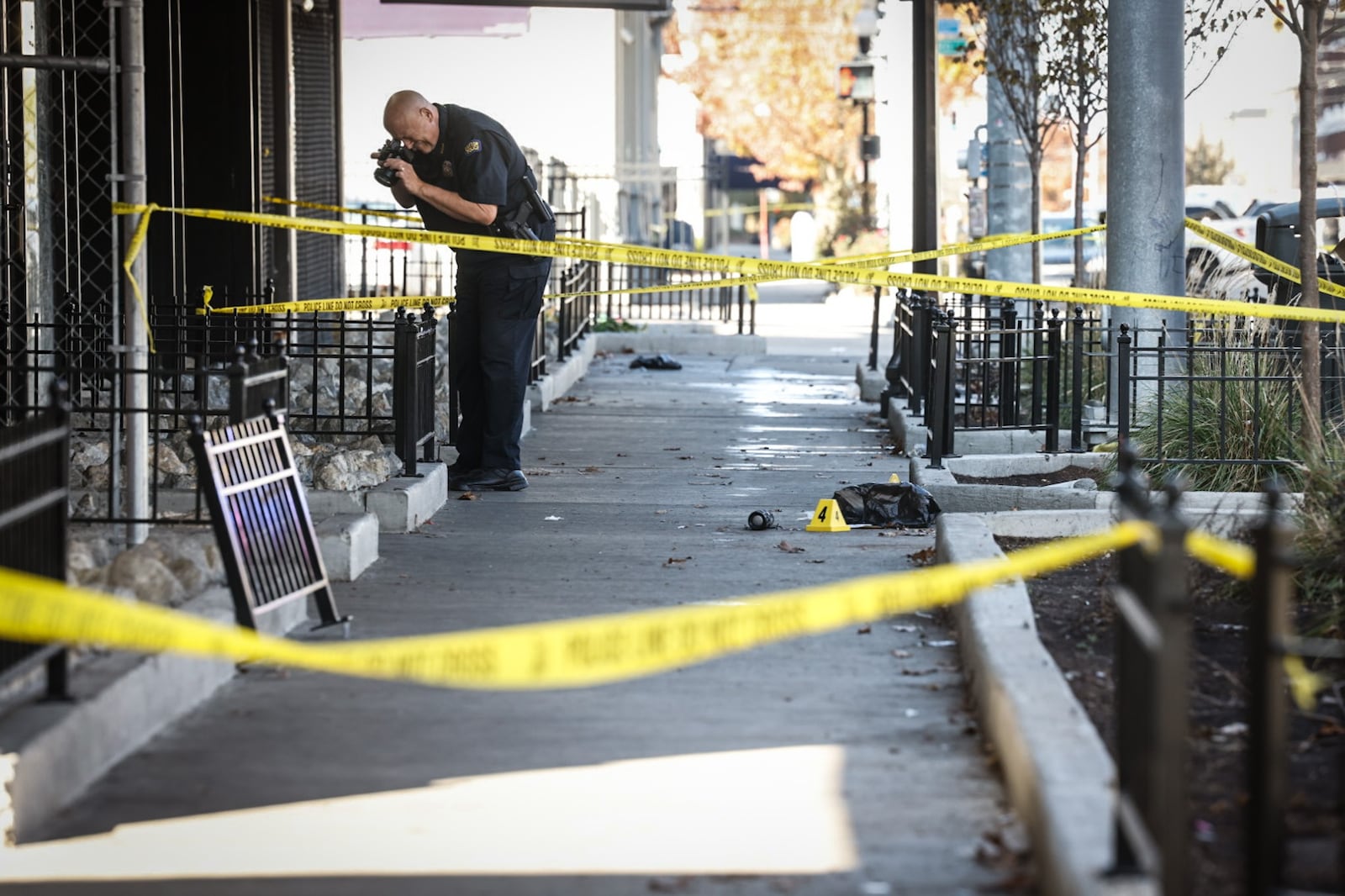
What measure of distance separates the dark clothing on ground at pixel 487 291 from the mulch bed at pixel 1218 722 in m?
3.78

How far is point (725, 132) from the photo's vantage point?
51.5 m

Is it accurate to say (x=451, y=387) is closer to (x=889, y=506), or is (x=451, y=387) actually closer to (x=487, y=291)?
(x=487, y=291)

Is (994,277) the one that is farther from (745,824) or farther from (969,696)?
(745,824)

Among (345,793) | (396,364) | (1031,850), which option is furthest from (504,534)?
(1031,850)

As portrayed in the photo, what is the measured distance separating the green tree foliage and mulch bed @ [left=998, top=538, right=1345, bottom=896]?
45.1 m

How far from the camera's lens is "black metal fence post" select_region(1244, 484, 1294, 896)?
350 centimetres

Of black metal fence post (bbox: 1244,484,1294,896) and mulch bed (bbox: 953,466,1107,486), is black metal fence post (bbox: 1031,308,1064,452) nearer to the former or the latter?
mulch bed (bbox: 953,466,1107,486)

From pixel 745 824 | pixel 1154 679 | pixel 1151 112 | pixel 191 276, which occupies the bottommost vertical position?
pixel 745 824

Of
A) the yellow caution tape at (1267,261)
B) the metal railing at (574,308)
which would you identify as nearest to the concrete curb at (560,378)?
the metal railing at (574,308)

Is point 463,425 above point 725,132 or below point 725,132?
below

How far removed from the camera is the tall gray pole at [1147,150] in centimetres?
1119

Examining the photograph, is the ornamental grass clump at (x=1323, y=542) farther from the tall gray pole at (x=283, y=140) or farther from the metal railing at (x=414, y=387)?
the tall gray pole at (x=283, y=140)

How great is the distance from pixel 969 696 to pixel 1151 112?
6.40 metres

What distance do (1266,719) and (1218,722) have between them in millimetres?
1800
